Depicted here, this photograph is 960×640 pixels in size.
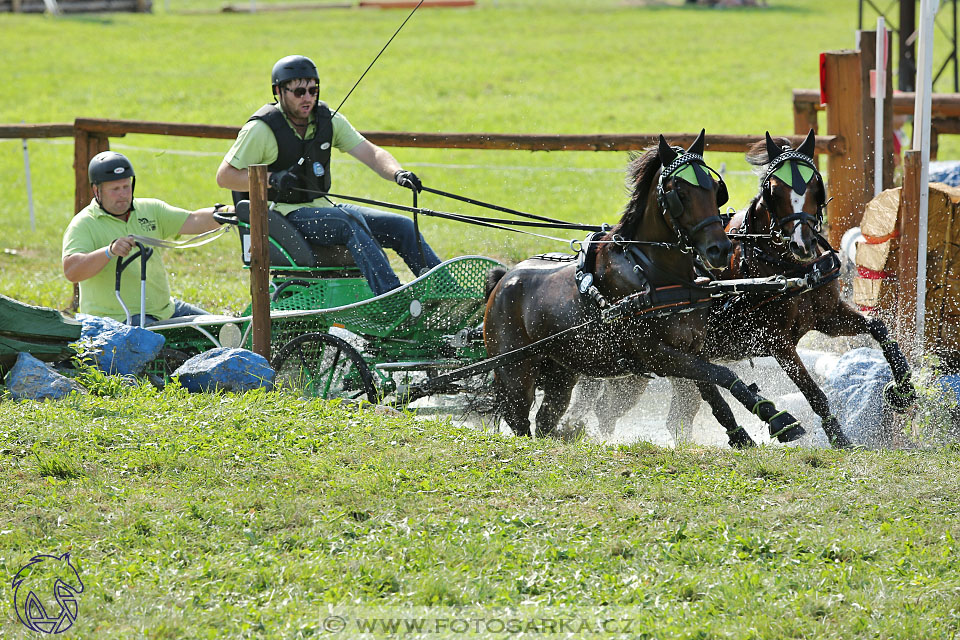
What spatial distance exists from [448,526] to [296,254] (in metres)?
2.97

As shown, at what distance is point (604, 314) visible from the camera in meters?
5.53

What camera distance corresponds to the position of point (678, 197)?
5.29 metres

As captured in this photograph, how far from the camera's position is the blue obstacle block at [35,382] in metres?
5.83

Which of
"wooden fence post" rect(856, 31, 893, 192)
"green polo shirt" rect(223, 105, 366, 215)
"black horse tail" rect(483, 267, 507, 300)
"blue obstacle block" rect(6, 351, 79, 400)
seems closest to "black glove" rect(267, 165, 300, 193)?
"green polo shirt" rect(223, 105, 366, 215)

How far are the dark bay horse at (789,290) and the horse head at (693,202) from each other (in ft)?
1.02

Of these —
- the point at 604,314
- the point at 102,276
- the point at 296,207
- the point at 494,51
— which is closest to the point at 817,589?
the point at 604,314

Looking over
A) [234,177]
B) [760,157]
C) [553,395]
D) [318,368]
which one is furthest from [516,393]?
[234,177]

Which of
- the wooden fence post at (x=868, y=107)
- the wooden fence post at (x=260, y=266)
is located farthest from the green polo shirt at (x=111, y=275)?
the wooden fence post at (x=868, y=107)

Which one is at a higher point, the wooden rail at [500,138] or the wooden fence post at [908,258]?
the wooden rail at [500,138]

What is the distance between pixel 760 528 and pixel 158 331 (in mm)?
3932

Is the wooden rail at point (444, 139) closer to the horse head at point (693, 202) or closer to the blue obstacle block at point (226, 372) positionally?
the horse head at point (693, 202)

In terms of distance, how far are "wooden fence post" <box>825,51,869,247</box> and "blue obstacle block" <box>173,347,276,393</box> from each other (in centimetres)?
474

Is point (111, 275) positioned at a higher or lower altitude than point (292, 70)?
lower

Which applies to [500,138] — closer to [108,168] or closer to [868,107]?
[868,107]
